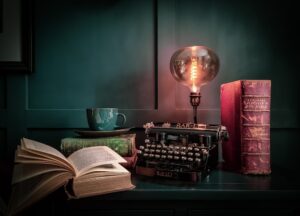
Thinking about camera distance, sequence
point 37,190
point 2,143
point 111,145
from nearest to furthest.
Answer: point 37,190 → point 111,145 → point 2,143

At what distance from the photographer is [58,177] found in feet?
2.53

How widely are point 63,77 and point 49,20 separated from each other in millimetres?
272

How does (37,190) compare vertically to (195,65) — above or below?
below

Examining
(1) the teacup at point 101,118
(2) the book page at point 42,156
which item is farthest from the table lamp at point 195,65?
(2) the book page at point 42,156

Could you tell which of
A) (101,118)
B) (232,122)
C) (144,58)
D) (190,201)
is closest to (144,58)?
(144,58)

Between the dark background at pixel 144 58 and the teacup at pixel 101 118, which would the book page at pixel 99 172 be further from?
the dark background at pixel 144 58

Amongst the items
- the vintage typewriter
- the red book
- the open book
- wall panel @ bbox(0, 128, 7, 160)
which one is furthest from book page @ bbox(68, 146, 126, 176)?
wall panel @ bbox(0, 128, 7, 160)

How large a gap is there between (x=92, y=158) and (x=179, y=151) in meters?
0.27

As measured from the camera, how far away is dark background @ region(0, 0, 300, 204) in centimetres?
132

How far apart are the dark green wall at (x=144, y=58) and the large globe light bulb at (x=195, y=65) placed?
207 millimetres

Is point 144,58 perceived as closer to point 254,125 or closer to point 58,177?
point 254,125

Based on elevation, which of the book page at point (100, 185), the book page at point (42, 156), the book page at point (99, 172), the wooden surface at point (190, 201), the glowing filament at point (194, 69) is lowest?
the wooden surface at point (190, 201)

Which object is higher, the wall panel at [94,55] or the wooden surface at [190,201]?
the wall panel at [94,55]

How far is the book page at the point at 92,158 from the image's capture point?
0.79 metres
